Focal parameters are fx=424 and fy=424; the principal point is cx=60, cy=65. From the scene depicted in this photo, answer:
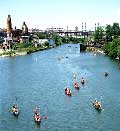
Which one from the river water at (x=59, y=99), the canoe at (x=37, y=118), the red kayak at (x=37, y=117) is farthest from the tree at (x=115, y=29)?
the canoe at (x=37, y=118)

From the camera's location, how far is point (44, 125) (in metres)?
45.4

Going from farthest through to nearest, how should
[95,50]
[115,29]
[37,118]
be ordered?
[115,29], [95,50], [37,118]

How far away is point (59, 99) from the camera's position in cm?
5791

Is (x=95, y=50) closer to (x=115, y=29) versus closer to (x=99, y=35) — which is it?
(x=99, y=35)

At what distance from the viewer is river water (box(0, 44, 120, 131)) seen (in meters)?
45.5

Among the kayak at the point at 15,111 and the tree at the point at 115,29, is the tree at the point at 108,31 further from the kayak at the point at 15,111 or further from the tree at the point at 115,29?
the kayak at the point at 15,111

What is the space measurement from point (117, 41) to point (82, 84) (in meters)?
52.8

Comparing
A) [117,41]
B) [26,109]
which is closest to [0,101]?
[26,109]

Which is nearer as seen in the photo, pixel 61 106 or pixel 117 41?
pixel 61 106

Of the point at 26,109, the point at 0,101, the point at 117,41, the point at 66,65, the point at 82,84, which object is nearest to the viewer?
the point at 26,109

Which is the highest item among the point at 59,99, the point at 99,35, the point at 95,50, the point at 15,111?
the point at 99,35

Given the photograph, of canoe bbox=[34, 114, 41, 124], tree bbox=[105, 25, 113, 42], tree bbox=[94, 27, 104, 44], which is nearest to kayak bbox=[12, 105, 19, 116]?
canoe bbox=[34, 114, 41, 124]

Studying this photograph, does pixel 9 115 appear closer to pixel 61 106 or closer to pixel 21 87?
pixel 61 106

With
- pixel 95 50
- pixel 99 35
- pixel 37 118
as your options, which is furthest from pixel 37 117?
Result: pixel 99 35
